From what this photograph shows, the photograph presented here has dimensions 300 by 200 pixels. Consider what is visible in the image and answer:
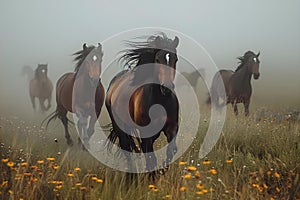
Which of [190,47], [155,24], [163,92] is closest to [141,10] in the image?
[155,24]

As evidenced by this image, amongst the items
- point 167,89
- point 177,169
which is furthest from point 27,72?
point 177,169

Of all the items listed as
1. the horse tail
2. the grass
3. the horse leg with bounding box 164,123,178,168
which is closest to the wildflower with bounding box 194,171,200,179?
the grass

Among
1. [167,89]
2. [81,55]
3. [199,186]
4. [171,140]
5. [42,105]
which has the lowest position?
[199,186]

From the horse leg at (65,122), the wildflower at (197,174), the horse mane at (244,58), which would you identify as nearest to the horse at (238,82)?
the horse mane at (244,58)

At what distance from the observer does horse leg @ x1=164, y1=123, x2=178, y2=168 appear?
5.77ft

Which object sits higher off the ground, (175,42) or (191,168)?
(175,42)

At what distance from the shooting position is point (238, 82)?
1.79 meters

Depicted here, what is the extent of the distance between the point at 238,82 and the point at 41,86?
0.88m

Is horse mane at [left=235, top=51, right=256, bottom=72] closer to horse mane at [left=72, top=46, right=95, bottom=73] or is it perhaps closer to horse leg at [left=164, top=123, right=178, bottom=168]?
horse leg at [left=164, top=123, right=178, bottom=168]

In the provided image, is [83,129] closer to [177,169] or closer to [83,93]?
[83,93]

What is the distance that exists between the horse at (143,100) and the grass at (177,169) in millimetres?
109

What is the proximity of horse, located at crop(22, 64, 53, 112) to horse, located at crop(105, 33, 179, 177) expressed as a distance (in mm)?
271

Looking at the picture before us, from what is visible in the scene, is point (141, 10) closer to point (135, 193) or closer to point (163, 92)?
point (163, 92)

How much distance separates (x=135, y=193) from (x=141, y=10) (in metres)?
0.80
